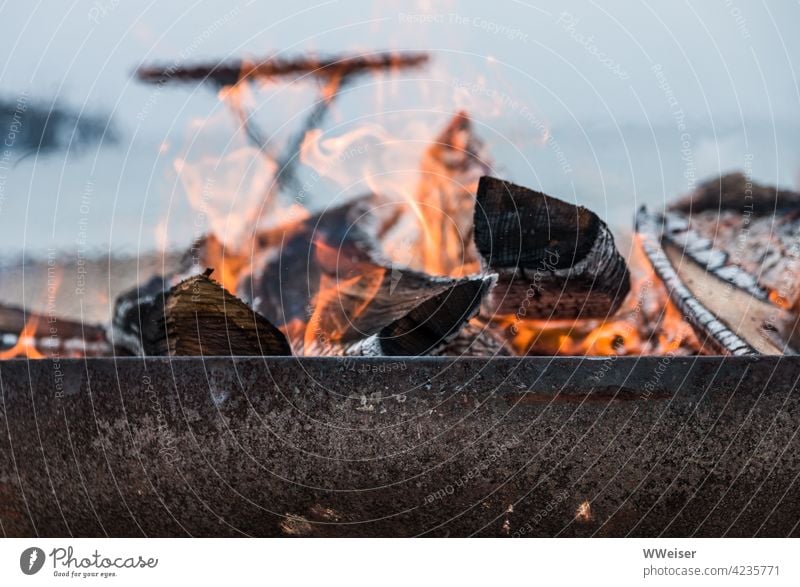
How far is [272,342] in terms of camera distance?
1908 mm

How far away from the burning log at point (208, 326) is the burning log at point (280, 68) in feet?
4.12

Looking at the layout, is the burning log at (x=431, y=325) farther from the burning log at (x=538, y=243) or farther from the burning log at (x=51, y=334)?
the burning log at (x=51, y=334)

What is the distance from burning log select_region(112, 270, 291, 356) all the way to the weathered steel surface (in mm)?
349

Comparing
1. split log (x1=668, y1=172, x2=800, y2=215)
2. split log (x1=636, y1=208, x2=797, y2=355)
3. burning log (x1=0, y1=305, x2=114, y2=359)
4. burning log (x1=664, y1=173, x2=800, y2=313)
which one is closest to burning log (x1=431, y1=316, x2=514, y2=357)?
split log (x1=636, y1=208, x2=797, y2=355)

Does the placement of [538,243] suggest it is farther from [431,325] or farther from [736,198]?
[736,198]

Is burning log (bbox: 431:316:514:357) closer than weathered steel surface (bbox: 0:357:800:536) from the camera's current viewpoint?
No

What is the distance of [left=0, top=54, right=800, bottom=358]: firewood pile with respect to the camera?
1.93 metres

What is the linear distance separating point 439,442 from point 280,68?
78.8 inches

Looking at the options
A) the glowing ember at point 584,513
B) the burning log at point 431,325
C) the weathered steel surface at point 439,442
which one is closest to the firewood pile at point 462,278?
the burning log at point 431,325

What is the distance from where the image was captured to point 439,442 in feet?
4.63

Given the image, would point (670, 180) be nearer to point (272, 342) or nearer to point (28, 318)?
point (272, 342)

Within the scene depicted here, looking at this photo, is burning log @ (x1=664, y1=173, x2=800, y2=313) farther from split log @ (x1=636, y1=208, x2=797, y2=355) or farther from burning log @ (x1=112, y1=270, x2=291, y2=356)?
burning log @ (x1=112, y1=270, x2=291, y2=356)

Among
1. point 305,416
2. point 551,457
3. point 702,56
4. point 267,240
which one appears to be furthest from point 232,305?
point 702,56

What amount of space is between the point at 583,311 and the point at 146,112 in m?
1.76
